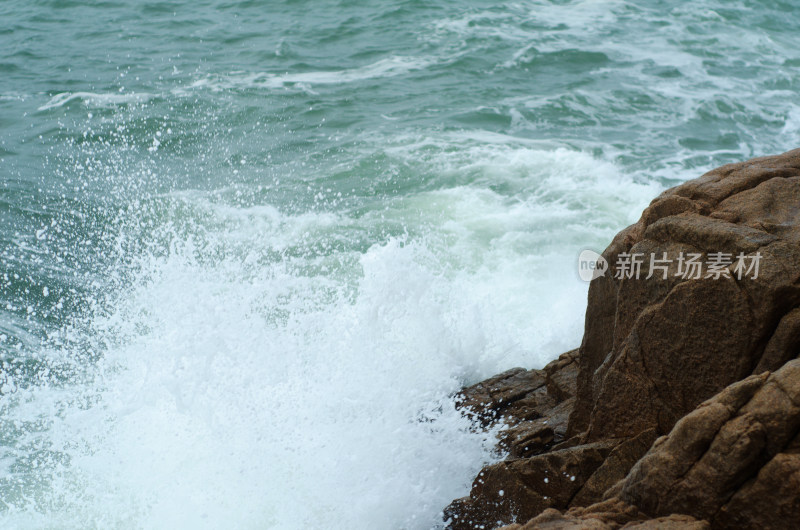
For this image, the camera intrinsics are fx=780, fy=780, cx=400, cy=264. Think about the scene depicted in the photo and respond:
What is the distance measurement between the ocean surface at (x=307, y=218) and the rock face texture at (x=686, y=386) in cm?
89

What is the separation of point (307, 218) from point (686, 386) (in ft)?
19.4

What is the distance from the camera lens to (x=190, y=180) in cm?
978

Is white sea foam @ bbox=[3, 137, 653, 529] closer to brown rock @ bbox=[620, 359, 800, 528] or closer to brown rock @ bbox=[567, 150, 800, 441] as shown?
brown rock @ bbox=[567, 150, 800, 441]

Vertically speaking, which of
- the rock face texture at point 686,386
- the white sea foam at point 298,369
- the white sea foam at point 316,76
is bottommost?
the white sea foam at point 298,369

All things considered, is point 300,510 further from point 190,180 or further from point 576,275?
point 190,180

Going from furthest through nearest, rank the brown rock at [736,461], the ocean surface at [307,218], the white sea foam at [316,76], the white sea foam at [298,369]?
the white sea foam at [316,76] < the ocean surface at [307,218] < the white sea foam at [298,369] < the brown rock at [736,461]

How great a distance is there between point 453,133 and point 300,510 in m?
7.14

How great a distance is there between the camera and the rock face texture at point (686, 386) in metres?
2.87

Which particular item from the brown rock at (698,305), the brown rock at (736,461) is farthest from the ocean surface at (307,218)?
the brown rock at (736,461)

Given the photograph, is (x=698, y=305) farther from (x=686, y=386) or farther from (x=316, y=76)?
(x=316, y=76)

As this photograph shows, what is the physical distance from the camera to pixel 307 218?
29.7 ft
